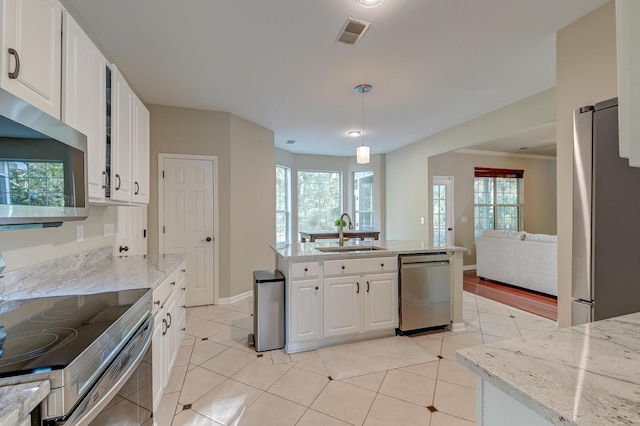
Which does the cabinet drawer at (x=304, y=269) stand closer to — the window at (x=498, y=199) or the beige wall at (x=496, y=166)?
the beige wall at (x=496, y=166)

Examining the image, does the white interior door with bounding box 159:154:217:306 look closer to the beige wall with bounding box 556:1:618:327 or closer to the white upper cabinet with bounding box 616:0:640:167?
the beige wall with bounding box 556:1:618:327

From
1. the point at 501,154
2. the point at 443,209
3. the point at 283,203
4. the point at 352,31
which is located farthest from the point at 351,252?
the point at 501,154

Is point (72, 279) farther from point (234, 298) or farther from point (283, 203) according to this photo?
point (283, 203)

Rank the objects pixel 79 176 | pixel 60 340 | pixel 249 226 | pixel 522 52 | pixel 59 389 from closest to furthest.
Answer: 1. pixel 59 389
2. pixel 60 340
3. pixel 79 176
4. pixel 522 52
5. pixel 249 226

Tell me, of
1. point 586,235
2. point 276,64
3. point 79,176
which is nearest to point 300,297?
point 79,176

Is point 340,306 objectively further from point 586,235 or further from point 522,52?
point 522,52

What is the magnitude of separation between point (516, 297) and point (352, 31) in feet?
14.1

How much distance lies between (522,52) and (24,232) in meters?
3.88

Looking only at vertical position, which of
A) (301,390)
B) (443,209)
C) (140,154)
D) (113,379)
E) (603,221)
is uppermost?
(140,154)

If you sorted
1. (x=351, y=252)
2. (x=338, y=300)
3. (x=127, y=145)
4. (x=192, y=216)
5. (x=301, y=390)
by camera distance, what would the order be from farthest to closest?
(x=192, y=216)
(x=351, y=252)
(x=338, y=300)
(x=127, y=145)
(x=301, y=390)

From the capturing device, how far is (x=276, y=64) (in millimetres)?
2730

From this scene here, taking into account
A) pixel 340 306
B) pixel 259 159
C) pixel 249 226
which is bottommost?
pixel 340 306

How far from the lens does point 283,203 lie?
6449 millimetres

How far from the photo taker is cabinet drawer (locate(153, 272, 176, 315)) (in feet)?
5.43
